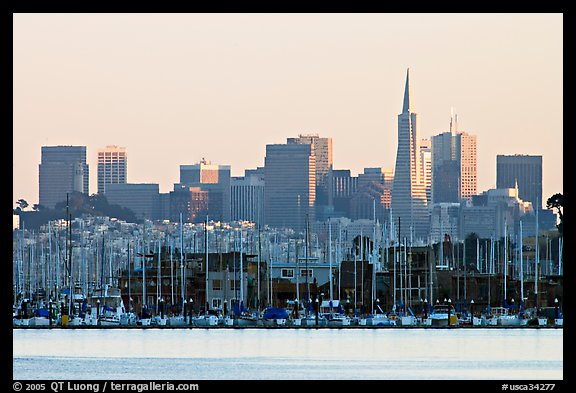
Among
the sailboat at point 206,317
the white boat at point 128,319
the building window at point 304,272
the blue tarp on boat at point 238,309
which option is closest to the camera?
the sailboat at point 206,317

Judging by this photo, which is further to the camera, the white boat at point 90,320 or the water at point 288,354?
the white boat at point 90,320

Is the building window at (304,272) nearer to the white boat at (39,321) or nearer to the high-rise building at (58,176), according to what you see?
the white boat at (39,321)

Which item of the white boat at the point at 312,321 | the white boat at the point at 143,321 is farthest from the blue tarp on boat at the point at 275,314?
the white boat at the point at 143,321

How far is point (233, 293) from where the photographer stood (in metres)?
70.6

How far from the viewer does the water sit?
3625 centimetres

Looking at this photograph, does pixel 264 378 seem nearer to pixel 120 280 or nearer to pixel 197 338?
pixel 197 338

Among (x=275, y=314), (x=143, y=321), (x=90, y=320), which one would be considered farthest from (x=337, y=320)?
(x=90, y=320)

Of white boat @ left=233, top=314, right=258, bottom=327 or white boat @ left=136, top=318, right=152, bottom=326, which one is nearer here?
white boat @ left=233, top=314, right=258, bottom=327

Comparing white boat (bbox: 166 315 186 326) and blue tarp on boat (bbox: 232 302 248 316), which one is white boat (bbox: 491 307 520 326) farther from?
white boat (bbox: 166 315 186 326)

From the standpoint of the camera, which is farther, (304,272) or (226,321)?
(304,272)

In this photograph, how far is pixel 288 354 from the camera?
46031mm

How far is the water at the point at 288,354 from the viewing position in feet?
119

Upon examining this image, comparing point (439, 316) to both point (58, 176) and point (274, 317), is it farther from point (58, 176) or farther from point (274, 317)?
point (58, 176)

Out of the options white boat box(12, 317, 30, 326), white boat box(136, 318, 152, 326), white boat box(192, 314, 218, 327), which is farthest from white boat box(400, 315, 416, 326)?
white boat box(12, 317, 30, 326)
